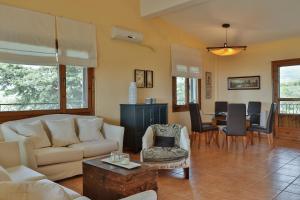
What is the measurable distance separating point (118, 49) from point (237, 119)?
115 inches

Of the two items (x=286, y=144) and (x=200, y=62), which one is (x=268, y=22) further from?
(x=286, y=144)

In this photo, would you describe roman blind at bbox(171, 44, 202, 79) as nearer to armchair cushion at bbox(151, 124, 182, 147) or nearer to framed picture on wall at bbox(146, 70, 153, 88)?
framed picture on wall at bbox(146, 70, 153, 88)

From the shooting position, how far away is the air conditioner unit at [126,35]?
512 centimetres

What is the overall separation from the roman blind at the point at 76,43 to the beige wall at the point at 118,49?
13cm

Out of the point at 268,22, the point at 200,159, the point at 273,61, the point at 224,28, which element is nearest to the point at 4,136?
the point at 200,159

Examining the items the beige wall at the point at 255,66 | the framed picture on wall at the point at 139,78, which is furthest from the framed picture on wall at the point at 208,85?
the framed picture on wall at the point at 139,78

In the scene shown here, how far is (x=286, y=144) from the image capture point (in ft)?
20.4

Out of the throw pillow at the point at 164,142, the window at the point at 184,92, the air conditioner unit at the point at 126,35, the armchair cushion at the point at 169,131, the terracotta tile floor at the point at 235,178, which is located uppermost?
the air conditioner unit at the point at 126,35

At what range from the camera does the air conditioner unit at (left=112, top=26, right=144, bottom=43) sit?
16.8 ft

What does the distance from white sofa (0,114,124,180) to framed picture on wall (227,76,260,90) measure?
15.9 ft

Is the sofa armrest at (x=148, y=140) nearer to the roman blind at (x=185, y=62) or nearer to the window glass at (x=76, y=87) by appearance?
the window glass at (x=76, y=87)

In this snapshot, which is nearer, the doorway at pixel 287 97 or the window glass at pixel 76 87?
the window glass at pixel 76 87

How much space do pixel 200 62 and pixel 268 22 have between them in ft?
7.05

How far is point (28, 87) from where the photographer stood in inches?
165
